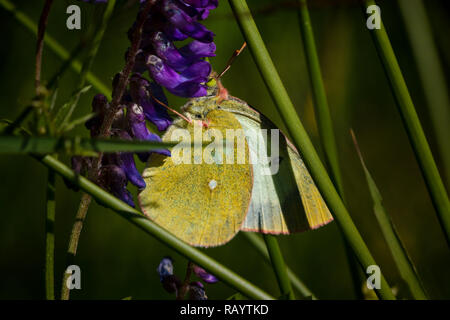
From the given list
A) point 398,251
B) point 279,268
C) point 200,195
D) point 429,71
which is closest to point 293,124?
point 279,268

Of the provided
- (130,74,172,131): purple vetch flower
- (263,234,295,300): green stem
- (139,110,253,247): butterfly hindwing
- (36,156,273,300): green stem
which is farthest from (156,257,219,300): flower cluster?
(130,74,172,131): purple vetch flower

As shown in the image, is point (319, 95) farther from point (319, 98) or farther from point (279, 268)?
point (279, 268)

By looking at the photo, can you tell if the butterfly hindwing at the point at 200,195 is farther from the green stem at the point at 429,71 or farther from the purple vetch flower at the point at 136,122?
the green stem at the point at 429,71

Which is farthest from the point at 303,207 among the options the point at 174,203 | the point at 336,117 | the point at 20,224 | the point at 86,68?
the point at 20,224

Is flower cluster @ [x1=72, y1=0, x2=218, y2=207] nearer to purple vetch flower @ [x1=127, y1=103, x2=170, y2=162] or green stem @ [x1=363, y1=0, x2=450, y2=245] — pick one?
purple vetch flower @ [x1=127, y1=103, x2=170, y2=162]

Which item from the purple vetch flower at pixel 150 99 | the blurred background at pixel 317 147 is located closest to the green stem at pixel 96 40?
the purple vetch flower at pixel 150 99

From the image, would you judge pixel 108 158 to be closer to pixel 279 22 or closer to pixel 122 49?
pixel 122 49

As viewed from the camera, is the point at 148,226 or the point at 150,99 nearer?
the point at 148,226
